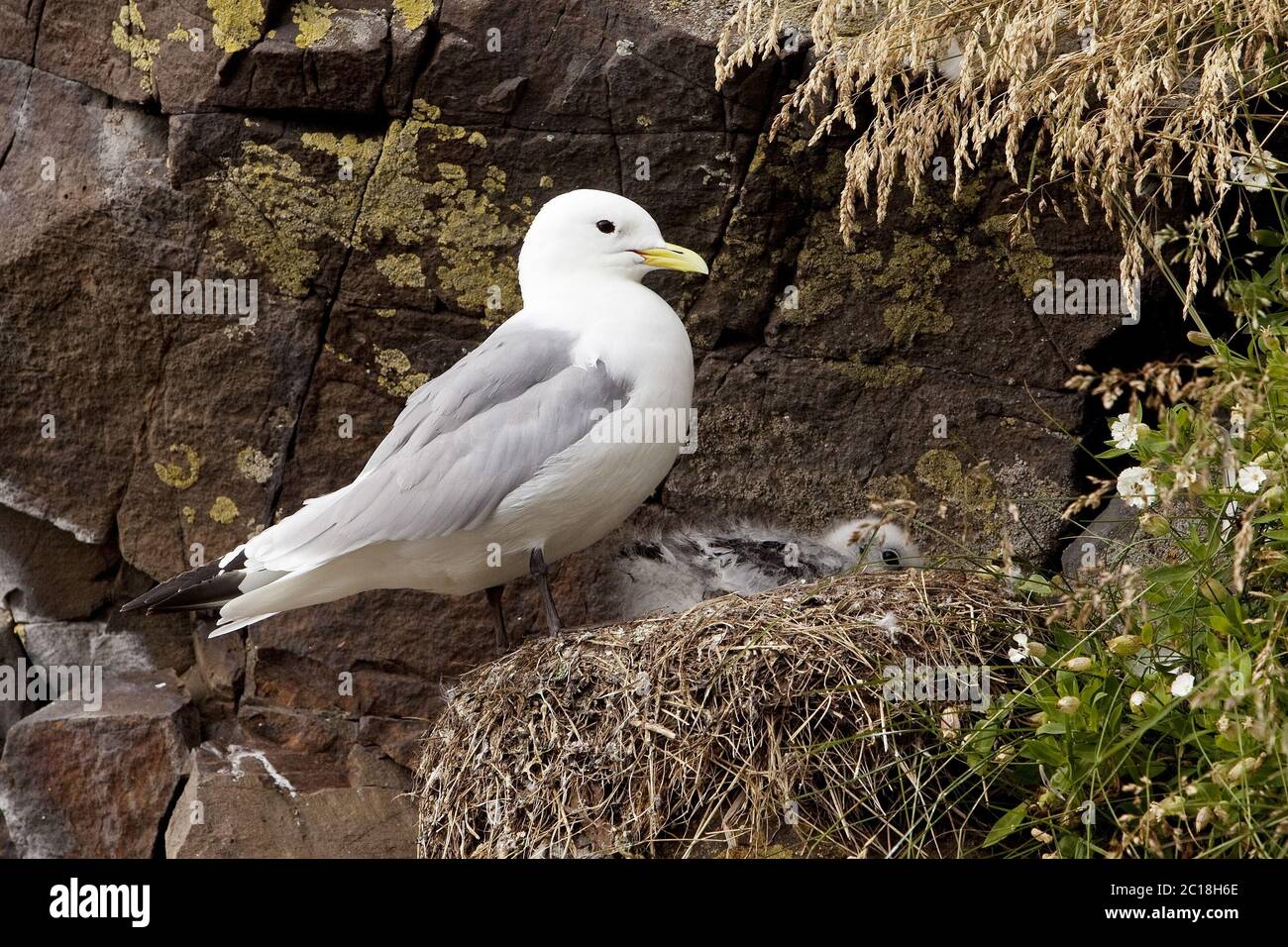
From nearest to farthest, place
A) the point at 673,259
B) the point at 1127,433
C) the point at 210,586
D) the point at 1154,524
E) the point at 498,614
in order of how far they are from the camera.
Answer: the point at 1154,524 → the point at 1127,433 → the point at 210,586 → the point at 673,259 → the point at 498,614

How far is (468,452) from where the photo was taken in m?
3.72

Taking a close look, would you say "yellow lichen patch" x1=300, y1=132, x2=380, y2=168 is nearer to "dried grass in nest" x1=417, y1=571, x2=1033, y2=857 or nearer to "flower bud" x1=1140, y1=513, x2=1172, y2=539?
"dried grass in nest" x1=417, y1=571, x2=1033, y2=857

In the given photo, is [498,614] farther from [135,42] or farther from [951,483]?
[135,42]

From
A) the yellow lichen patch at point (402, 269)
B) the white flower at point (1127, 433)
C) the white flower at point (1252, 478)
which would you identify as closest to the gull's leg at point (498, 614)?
the yellow lichen patch at point (402, 269)

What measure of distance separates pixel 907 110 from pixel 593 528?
51.9 inches

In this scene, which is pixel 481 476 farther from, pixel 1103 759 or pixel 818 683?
pixel 1103 759

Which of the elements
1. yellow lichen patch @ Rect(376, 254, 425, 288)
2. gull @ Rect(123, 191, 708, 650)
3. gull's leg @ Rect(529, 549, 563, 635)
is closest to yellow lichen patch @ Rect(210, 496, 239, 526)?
gull @ Rect(123, 191, 708, 650)

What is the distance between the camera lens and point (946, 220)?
436 centimetres

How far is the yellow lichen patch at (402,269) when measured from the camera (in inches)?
176

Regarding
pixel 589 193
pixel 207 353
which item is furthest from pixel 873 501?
pixel 207 353

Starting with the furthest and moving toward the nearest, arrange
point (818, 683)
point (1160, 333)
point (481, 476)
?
point (1160, 333)
point (481, 476)
point (818, 683)

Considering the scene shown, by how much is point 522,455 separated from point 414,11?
1498mm

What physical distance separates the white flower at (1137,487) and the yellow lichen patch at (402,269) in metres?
2.22

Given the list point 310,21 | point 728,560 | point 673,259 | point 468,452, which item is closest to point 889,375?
point 728,560
